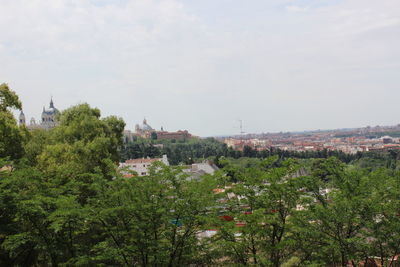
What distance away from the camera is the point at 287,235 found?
1163 centimetres

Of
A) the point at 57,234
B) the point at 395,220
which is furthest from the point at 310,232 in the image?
A: the point at 57,234

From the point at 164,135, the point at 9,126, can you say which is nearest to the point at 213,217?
the point at 9,126

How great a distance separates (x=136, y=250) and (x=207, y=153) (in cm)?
10173

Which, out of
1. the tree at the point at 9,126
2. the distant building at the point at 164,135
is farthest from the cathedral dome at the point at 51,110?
the tree at the point at 9,126

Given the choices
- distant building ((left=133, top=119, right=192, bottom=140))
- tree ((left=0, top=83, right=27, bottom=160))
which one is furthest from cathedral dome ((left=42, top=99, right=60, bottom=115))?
tree ((left=0, top=83, right=27, bottom=160))

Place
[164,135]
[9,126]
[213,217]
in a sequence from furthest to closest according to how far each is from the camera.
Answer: [164,135] → [9,126] → [213,217]

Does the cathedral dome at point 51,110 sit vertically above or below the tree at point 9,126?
above

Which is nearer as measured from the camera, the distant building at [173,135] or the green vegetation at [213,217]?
the green vegetation at [213,217]

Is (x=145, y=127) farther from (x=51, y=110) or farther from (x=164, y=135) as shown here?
(x=51, y=110)

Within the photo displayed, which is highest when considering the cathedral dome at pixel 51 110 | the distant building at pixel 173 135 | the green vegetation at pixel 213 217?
the cathedral dome at pixel 51 110

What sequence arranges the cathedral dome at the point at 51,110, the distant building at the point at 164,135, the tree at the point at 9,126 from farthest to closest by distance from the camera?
the distant building at the point at 164,135 < the cathedral dome at the point at 51,110 < the tree at the point at 9,126

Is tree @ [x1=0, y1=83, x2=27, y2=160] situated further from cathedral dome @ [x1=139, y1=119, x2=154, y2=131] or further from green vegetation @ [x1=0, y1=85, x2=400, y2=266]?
cathedral dome @ [x1=139, y1=119, x2=154, y2=131]

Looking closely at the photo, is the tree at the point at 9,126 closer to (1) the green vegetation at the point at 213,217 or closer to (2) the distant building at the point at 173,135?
(1) the green vegetation at the point at 213,217

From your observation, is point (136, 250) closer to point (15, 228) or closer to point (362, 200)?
point (15, 228)
